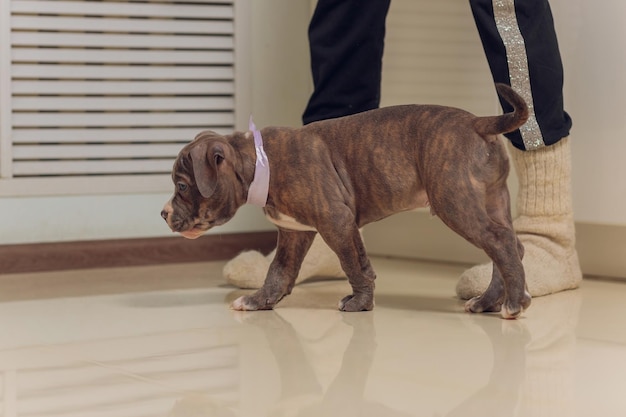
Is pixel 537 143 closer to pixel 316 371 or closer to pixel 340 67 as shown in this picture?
pixel 340 67

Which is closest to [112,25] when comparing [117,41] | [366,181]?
[117,41]

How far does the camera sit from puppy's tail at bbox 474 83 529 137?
5.17 ft

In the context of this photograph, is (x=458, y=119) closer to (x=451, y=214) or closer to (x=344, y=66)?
(x=451, y=214)

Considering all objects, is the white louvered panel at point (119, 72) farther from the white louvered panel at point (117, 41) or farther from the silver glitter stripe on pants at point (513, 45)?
the silver glitter stripe on pants at point (513, 45)

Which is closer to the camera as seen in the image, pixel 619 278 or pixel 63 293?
pixel 63 293

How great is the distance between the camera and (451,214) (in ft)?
5.33

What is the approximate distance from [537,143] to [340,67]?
46 cm

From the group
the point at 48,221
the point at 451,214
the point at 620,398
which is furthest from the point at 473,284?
the point at 48,221

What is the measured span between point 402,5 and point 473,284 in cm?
89

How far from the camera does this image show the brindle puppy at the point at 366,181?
1627mm

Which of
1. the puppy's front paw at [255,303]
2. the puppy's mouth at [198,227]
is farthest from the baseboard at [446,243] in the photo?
the puppy's mouth at [198,227]

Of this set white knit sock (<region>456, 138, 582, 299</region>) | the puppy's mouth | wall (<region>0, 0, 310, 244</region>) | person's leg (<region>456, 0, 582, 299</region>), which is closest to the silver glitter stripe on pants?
person's leg (<region>456, 0, 582, 299</region>)

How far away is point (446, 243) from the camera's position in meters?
2.51

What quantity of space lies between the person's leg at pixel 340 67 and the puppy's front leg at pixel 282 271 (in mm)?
250
